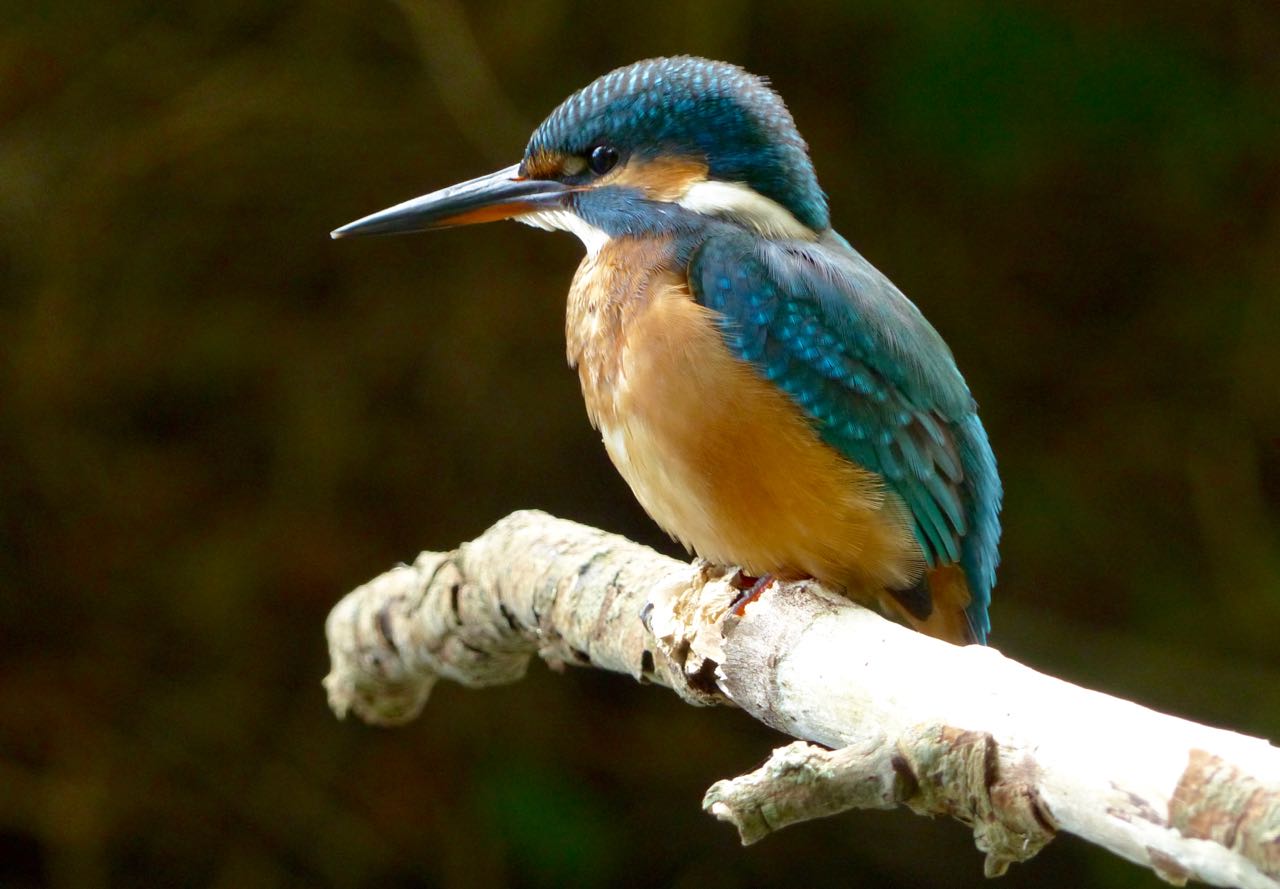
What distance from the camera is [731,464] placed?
65.3 inches

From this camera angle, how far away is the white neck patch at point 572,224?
193 centimetres

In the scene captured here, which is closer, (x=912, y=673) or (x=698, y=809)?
(x=912, y=673)

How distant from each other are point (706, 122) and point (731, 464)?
1.59ft

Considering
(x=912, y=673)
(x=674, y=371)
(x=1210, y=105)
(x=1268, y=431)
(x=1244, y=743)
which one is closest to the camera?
(x=1244, y=743)

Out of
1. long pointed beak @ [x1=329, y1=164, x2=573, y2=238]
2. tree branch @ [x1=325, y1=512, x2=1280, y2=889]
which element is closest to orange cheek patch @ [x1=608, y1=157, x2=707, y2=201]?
long pointed beak @ [x1=329, y1=164, x2=573, y2=238]

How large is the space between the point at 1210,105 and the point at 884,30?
588mm

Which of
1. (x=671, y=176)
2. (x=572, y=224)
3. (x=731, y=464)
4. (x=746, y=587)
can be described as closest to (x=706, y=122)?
(x=671, y=176)

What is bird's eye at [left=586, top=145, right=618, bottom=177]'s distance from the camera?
75.9 inches

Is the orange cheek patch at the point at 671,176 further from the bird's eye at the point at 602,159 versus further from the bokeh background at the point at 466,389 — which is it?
the bokeh background at the point at 466,389

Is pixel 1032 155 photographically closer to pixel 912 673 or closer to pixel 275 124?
pixel 275 124

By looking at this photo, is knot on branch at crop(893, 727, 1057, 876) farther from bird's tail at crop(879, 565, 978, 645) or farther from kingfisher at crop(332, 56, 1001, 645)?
bird's tail at crop(879, 565, 978, 645)

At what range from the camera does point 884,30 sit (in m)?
2.71

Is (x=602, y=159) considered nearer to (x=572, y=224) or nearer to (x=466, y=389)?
(x=572, y=224)

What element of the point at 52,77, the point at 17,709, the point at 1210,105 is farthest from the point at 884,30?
the point at 17,709
